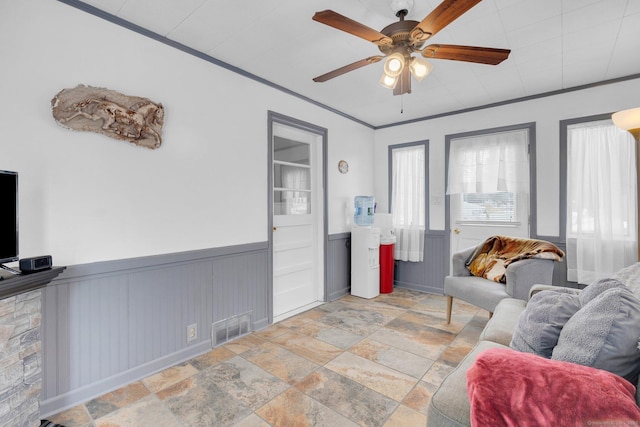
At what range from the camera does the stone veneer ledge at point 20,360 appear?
1.50 m

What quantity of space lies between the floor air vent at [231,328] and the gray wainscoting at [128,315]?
0.05 meters

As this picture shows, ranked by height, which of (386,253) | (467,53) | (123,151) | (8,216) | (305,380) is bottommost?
(305,380)

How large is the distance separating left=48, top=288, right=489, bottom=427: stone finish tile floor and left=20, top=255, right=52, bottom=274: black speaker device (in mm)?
949

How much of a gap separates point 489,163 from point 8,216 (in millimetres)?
4520

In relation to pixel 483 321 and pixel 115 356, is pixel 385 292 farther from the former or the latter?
pixel 115 356

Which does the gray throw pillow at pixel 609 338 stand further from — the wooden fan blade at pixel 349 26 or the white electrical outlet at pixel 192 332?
the white electrical outlet at pixel 192 332

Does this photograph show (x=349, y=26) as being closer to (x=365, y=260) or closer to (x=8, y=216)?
(x=8, y=216)

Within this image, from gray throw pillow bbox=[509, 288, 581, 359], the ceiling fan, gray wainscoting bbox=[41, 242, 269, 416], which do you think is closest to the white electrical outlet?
gray wainscoting bbox=[41, 242, 269, 416]

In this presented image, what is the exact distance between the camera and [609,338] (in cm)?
106

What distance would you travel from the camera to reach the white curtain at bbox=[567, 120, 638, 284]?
3078 millimetres

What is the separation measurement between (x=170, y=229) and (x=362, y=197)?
2.67 meters

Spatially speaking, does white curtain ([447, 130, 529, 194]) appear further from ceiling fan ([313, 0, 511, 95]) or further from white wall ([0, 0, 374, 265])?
white wall ([0, 0, 374, 265])

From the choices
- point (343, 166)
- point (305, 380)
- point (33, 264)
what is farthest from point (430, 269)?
point (33, 264)

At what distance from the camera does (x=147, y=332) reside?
2.26m
